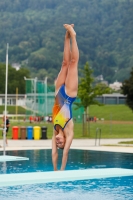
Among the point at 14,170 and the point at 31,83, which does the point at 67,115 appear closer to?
the point at 14,170

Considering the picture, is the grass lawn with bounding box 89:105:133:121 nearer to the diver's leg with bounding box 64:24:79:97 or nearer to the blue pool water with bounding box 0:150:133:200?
the blue pool water with bounding box 0:150:133:200

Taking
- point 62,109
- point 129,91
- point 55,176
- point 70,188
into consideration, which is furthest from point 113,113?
point 70,188

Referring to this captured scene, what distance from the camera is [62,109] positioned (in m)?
16.5

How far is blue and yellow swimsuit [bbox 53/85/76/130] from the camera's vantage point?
16516 millimetres

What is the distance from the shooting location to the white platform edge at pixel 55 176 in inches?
557

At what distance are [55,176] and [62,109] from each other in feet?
7.76

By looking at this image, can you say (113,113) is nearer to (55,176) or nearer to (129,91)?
(129,91)

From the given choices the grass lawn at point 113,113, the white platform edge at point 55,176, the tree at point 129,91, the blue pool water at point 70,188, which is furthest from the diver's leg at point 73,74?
the grass lawn at point 113,113

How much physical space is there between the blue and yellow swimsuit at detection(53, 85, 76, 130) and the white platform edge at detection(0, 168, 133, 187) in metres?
1.56

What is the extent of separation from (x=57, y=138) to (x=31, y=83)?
64.0m

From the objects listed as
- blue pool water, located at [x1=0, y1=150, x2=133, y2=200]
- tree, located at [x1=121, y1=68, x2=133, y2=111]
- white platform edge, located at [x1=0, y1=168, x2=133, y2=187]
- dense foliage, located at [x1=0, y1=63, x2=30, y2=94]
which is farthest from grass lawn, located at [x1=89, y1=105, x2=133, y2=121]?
white platform edge, located at [x1=0, y1=168, x2=133, y2=187]

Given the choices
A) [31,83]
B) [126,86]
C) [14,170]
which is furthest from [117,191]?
[31,83]

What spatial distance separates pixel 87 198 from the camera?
1236 cm

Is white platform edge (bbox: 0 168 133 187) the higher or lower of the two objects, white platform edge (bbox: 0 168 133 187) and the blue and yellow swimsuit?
the lower
